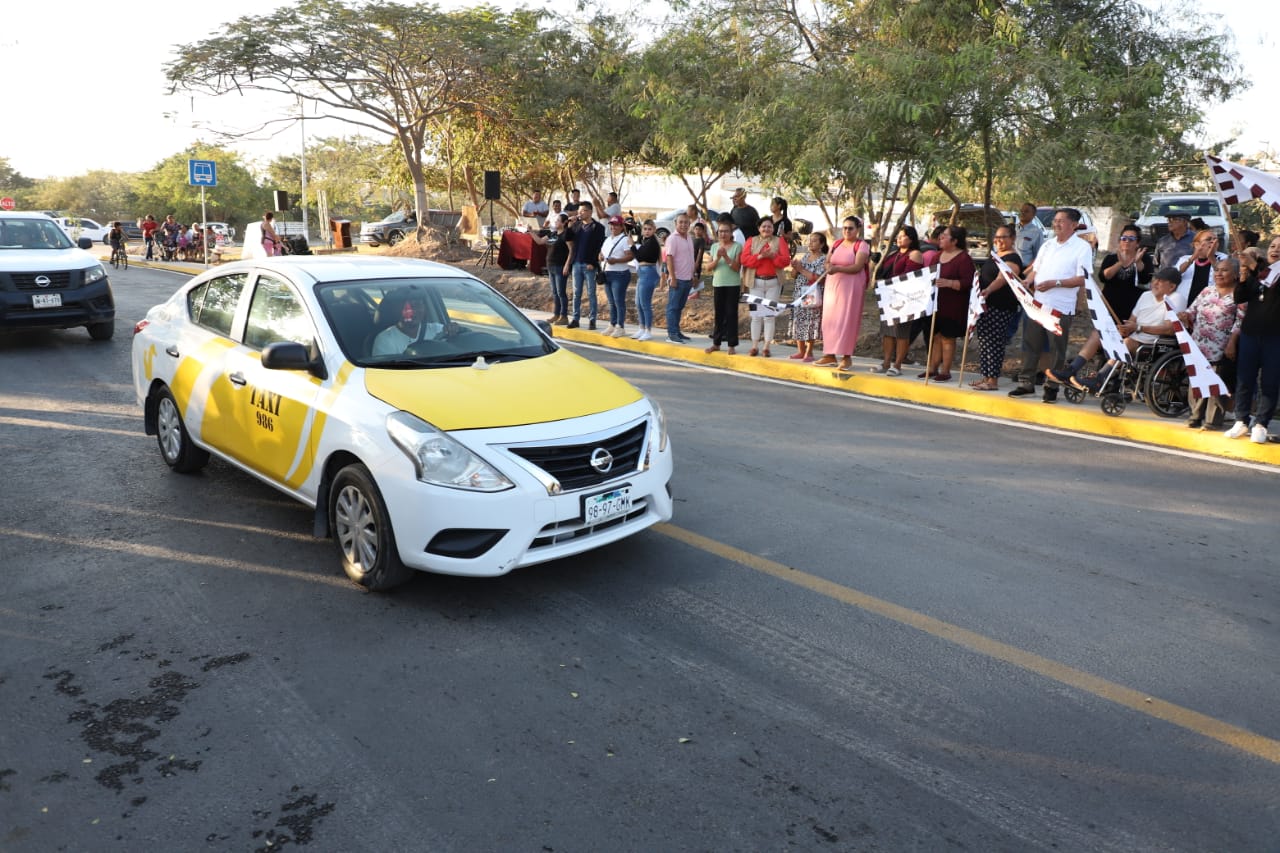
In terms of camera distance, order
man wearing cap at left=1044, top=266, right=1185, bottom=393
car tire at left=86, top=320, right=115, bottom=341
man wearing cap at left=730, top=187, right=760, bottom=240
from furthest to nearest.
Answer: man wearing cap at left=730, top=187, right=760, bottom=240, car tire at left=86, top=320, right=115, bottom=341, man wearing cap at left=1044, top=266, right=1185, bottom=393

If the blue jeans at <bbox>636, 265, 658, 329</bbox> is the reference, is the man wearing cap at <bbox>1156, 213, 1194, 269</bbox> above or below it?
above

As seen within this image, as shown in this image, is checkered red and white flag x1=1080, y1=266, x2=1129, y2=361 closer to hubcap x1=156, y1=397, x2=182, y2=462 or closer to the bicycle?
hubcap x1=156, y1=397, x2=182, y2=462

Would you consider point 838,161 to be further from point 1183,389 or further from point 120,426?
point 120,426

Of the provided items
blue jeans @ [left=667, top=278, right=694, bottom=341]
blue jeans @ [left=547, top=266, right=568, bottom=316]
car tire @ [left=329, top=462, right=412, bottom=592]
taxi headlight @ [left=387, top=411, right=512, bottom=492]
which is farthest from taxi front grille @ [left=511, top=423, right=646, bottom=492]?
blue jeans @ [left=547, top=266, right=568, bottom=316]

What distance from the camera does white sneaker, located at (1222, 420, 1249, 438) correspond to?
27.6 feet

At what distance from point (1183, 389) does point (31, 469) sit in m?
9.93

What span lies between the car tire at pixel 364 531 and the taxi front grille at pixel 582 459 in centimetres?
77

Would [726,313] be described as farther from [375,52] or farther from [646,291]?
[375,52]

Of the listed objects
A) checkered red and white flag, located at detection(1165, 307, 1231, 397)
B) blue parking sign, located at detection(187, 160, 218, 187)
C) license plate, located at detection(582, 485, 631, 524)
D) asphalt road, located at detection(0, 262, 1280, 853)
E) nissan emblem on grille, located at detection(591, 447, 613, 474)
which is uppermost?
blue parking sign, located at detection(187, 160, 218, 187)

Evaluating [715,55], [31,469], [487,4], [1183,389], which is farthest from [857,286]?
[487,4]

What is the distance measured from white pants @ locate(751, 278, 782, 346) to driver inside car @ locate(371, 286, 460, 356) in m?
7.49

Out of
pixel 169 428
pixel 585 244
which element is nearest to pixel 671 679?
pixel 169 428

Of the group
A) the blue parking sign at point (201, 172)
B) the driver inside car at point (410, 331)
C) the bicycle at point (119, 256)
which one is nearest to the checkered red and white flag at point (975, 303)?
the driver inside car at point (410, 331)

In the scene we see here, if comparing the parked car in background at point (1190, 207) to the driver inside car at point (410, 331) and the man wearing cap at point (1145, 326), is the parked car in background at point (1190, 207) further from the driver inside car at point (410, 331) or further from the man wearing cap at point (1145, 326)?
the driver inside car at point (410, 331)
